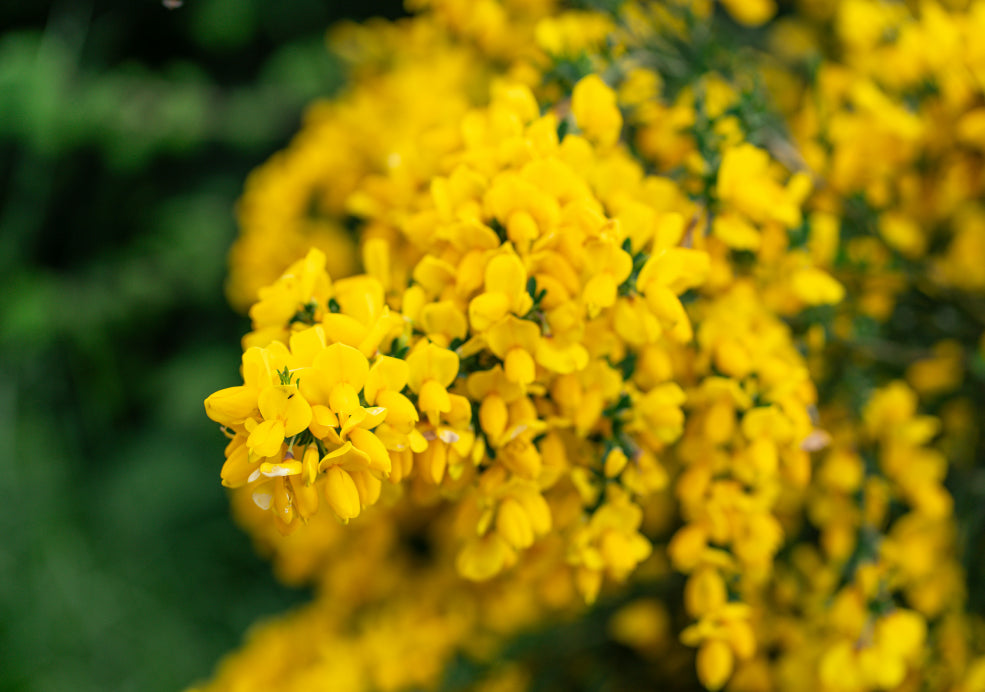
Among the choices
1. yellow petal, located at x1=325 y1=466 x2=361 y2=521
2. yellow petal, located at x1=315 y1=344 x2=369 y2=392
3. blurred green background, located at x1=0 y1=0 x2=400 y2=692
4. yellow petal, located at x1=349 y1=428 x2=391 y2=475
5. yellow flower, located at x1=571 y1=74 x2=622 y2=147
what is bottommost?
blurred green background, located at x1=0 y1=0 x2=400 y2=692

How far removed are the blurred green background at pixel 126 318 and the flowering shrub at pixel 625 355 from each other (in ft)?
2.25

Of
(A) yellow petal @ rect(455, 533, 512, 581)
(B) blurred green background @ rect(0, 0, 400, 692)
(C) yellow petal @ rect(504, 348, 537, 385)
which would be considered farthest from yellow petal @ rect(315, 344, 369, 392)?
(B) blurred green background @ rect(0, 0, 400, 692)

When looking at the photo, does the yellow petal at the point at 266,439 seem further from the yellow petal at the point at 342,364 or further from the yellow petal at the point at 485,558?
the yellow petal at the point at 485,558

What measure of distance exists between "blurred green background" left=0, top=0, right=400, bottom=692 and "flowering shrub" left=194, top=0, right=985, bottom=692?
686mm

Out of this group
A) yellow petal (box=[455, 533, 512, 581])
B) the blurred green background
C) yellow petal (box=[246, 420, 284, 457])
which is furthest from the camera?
the blurred green background

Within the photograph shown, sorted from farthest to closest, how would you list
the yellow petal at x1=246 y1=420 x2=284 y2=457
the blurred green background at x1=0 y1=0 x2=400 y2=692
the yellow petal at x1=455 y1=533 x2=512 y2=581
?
the blurred green background at x1=0 y1=0 x2=400 y2=692 < the yellow petal at x1=455 y1=533 x2=512 y2=581 < the yellow petal at x1=246 y1=420 x2=284 y2=457

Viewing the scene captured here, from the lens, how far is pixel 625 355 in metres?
0.88

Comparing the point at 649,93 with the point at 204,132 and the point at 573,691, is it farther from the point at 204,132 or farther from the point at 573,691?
the point at 204,132

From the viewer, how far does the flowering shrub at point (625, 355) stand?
0.73 meters

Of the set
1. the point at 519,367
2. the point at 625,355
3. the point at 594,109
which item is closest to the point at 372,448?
the point at 519,367

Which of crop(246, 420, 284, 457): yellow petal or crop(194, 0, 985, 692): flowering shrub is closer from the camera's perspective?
crop(246, 420, 284, 457): yellow petal

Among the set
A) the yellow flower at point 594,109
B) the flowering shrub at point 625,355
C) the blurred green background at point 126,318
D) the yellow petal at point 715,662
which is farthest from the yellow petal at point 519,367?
the blurred green background at point 126,318

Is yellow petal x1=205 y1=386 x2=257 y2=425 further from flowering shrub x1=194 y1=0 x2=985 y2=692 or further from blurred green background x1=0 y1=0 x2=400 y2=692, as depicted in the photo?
blurred green background x1=0 y1=0 x2=400 y2=692

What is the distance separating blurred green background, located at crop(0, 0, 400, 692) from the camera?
2051 mm
